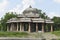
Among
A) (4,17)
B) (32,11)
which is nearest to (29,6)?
(32,11)

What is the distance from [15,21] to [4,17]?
50.0 feet

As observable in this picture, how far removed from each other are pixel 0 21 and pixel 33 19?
17.1 metres

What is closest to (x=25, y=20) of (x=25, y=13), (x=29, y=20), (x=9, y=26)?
(x=29, y=20)

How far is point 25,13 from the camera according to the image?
4450 cm

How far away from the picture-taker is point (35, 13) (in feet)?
145

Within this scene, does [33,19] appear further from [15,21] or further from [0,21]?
[0,21]

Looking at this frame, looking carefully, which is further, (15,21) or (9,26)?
(9,26)

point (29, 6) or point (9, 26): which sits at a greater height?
point (29, 6)

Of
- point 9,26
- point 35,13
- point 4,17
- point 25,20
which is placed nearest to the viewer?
point 25,20

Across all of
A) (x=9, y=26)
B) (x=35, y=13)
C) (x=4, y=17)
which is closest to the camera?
(x=35, y=13)

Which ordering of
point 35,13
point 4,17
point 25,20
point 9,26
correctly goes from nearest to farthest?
point 25,20
point 35,13
point 9,26
point 4,17

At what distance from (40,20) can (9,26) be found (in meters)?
9.33

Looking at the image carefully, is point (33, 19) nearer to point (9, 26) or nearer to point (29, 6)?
point (29, 6)

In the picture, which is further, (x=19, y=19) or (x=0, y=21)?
(x=0, y=21)
